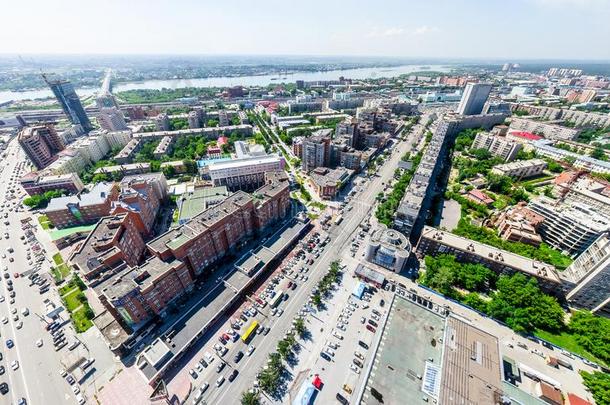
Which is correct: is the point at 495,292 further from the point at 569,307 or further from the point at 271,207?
→ the point at 271,207

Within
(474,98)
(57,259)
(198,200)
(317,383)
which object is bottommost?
(57,259)

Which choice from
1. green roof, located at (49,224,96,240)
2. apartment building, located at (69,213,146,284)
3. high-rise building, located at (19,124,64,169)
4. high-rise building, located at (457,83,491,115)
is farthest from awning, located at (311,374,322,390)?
high-rise building, located at (457,83,491,115)

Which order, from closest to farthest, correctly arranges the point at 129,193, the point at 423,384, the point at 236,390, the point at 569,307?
the point at 423,384 → the point at 236,390 → the point at 569,307 → the point at 129,193

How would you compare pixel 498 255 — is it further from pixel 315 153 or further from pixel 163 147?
pixel 163 147

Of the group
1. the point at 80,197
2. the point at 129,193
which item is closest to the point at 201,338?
the point at 129,193

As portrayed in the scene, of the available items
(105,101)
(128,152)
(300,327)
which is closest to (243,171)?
(300,327)

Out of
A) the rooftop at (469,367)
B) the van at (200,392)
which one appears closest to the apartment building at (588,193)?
the rooftop at (469,367)
